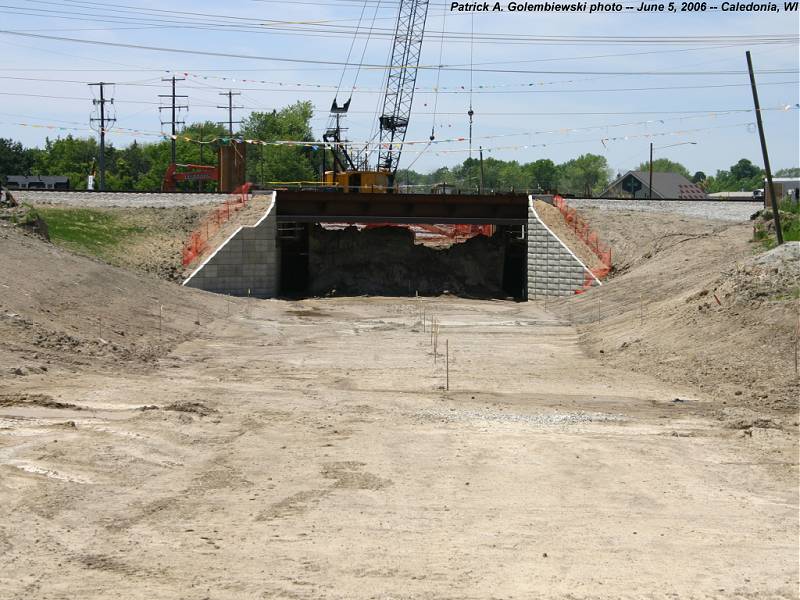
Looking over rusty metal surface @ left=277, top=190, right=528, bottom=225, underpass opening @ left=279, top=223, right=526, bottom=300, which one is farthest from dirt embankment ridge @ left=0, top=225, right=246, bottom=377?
underpass opening @ left=279, top=223, right=526, bottom=300

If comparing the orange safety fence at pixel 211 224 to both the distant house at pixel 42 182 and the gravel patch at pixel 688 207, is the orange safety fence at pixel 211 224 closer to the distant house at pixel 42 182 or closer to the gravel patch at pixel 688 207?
the gravel patch at pixel 688 207

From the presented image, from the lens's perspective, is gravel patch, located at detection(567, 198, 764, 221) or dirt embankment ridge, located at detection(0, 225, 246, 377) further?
gravel patch, located at detection(567, 198, 764, 221)

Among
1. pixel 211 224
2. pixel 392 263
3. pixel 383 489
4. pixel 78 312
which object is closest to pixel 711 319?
pixel 383 489

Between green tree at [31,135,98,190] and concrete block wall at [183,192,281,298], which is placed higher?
green tree at [31,135,98,190]

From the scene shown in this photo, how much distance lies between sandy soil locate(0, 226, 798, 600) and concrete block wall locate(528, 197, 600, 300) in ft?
72.7

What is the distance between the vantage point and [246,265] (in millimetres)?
55906

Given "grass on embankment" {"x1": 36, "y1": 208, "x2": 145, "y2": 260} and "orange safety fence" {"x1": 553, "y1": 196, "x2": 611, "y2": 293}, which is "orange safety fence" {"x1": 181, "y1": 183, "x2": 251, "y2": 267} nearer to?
"grass on embankment" {"x1": 36, "y1": 208, "x2": 145, "y2": 260}

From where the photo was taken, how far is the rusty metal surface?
5934cm

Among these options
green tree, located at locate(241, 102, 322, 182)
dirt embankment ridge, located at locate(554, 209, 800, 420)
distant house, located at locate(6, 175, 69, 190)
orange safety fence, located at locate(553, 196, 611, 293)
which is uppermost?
green tree, located at locate(241, 102, 322, 182)

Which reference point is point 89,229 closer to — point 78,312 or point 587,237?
point 78,312

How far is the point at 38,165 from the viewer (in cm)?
15600

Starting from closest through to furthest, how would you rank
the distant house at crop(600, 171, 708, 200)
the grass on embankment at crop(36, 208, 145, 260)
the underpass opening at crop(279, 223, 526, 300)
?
the grass on embankment at crop(36, 208, 145, 260) < the underpass opening at crop(279, 223, 526, 300) < the distant house at crop(600, 171, 708, 200)

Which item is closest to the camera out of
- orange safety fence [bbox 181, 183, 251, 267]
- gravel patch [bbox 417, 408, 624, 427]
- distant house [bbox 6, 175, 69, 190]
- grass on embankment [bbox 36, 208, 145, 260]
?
gravel patch [bbox 417, 408, 624, 427]

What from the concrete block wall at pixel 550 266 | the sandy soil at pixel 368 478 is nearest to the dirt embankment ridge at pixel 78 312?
the sandy soil at pixel 368 478
